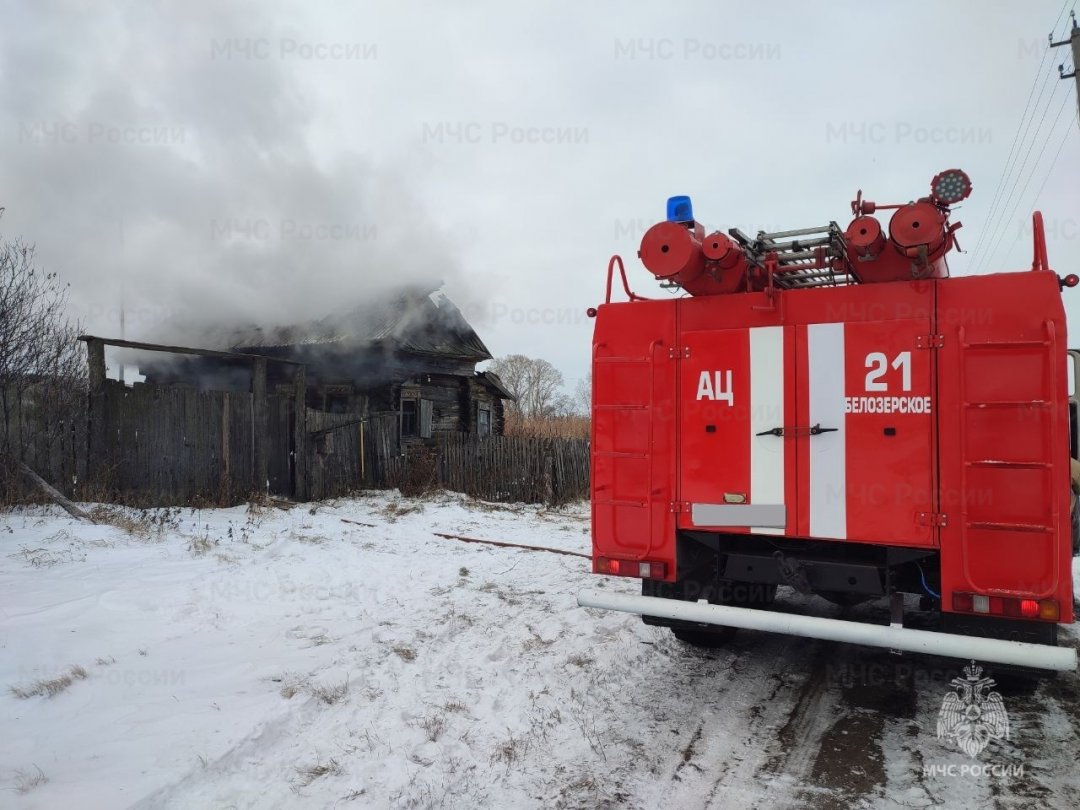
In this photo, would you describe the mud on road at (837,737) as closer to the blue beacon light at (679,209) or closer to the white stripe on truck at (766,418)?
the white stripe on truck at (766,418)

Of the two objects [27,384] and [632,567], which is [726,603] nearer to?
[632,567]

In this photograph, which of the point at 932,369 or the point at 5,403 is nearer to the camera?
the point at 932,369

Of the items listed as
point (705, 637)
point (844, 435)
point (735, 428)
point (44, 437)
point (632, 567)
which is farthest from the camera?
point (44, 437)

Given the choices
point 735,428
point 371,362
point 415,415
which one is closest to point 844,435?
point 735,428

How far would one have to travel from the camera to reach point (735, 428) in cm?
413

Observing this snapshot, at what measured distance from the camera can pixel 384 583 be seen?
6949 millimetres

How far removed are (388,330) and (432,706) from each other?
43.5ft

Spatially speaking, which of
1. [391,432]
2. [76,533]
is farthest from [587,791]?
[391,432]

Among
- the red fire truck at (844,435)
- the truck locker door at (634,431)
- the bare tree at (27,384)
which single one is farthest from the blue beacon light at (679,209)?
the bare tree at (27,384)

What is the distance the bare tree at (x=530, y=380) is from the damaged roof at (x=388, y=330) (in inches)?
1653

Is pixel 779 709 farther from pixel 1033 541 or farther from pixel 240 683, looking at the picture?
pixel 240 683

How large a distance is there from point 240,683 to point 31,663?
1.21 m

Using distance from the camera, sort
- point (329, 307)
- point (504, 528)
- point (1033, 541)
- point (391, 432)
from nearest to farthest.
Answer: point (1033, 541)
point (504, 528)
point (391, 432)
point (329, 307)

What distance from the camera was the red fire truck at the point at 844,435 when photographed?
337 centimetres
